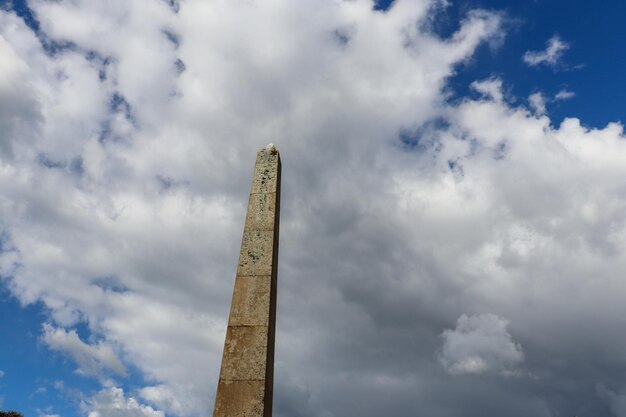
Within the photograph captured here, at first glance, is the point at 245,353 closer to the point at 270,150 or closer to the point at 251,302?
the point at 251,302

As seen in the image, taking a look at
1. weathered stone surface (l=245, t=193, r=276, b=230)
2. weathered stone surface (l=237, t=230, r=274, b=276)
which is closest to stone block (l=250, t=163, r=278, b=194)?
weathered stone surface (l=245, t=193, r=276, b=230)

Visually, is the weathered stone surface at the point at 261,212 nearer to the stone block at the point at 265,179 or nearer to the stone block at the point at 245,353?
the stone block at the point at 265,179

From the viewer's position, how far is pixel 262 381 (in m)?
12.5

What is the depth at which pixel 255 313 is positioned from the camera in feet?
43.9

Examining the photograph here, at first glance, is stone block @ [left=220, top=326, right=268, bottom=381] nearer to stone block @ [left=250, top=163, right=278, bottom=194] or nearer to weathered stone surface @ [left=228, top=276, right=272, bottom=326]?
weathered stone surface @ [left=228, top=276, right=272, bottom=326]

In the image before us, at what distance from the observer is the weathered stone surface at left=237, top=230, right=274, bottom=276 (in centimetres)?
1400

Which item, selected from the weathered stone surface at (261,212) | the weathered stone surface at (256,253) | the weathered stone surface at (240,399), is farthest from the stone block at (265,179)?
the weathered stone surface at (240,399)

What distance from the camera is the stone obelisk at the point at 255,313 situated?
12.5m

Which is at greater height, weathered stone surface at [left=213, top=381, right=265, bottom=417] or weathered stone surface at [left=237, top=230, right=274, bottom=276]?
weathered stone surface at [left=237, top=230, right=274, bottom=276]

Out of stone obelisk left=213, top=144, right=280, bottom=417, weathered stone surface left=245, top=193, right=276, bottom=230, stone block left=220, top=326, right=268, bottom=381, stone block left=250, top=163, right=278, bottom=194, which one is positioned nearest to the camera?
stone obelisk left=213, top=144, right=280, bottom=417

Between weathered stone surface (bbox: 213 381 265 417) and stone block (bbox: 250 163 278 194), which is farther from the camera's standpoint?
stone block (bbox: 250 163 278 194)

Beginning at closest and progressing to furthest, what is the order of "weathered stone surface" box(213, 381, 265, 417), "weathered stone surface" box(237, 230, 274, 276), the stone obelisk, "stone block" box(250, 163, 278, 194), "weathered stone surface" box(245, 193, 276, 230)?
"weathered stone surface" box(213, 381, 265, 417)
the stone obelisk
"weathered stone surface" box(237, 230, 274, 276)
"weathered stone surface" box(245, 193, 276, 230)
"stone block" box(250, 163, 278, 194)

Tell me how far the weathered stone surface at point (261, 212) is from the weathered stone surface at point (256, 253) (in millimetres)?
192

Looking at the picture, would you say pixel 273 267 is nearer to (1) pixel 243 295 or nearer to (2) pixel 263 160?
(1) pixel 243 295
